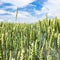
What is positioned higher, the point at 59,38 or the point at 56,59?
the point at 59,38

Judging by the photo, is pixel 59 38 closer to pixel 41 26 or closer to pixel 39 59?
pixel 39 59

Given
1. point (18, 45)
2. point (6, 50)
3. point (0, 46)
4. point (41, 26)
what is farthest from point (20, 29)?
point (0, 46)

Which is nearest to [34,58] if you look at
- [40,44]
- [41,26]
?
[40,44]

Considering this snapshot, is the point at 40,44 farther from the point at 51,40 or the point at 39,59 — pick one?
the point at 39,59

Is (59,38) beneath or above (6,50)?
above

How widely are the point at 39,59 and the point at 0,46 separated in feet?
1.83

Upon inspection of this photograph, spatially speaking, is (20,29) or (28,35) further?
(20,29)

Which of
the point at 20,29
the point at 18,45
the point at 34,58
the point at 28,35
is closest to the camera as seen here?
the point at 34,58

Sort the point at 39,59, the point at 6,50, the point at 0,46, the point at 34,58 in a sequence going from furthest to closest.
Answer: the point at 6,50, the point at 0,46, the point at 39,59, the point at 34,58

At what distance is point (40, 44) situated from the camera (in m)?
3.36

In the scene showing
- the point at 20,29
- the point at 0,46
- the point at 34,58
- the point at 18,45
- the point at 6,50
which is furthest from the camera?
the point at 20,29

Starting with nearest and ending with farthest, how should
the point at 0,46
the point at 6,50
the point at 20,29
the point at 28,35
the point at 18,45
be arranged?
the point at 0,46
the point at 6,50
the point at 18,45
the point at 28,35
the point at 20,29

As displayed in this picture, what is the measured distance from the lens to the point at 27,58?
2633 mm

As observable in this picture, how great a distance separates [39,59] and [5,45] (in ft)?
2.50
